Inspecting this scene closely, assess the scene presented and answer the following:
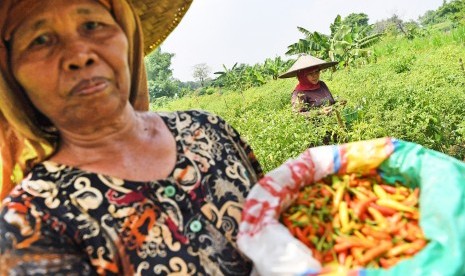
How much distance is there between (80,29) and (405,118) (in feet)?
15.2

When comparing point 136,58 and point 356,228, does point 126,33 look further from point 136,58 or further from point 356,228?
point 356,228

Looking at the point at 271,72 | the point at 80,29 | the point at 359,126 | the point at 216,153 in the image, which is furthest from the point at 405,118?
the point at 271,72

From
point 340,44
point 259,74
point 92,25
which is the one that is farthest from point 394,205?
point 259,74

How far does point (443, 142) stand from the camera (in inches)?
210

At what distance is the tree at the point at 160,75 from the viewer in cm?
6162

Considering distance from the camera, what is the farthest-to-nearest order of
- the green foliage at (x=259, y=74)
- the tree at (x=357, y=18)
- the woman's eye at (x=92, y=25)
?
the tree at (x=357, y=18) → the green foliage at (x=259, y=74) → the woman's eye at (x=92, y=25)

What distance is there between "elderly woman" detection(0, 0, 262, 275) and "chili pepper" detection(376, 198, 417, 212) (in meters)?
0.41

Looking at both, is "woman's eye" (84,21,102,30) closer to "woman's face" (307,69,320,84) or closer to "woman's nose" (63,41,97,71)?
"woman's nose" (63,41,97,71)

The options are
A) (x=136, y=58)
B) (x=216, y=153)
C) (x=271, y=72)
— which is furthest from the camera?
(x=271, y=72)

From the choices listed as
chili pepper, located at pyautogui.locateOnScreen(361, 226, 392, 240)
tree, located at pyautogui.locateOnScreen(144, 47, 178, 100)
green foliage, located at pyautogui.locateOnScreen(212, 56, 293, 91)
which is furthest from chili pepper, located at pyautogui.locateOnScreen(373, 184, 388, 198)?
tree, located at pyautogui.locateOnScreen(144, 47, 178, 100)

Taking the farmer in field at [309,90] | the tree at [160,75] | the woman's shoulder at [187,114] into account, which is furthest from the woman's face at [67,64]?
the tree at [160,75]

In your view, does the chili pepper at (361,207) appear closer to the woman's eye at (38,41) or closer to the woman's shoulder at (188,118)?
the woman's shoulder at (188,118)

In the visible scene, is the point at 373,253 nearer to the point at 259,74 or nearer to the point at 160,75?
the point at 259,74

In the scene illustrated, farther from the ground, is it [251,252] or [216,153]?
[216,153]
